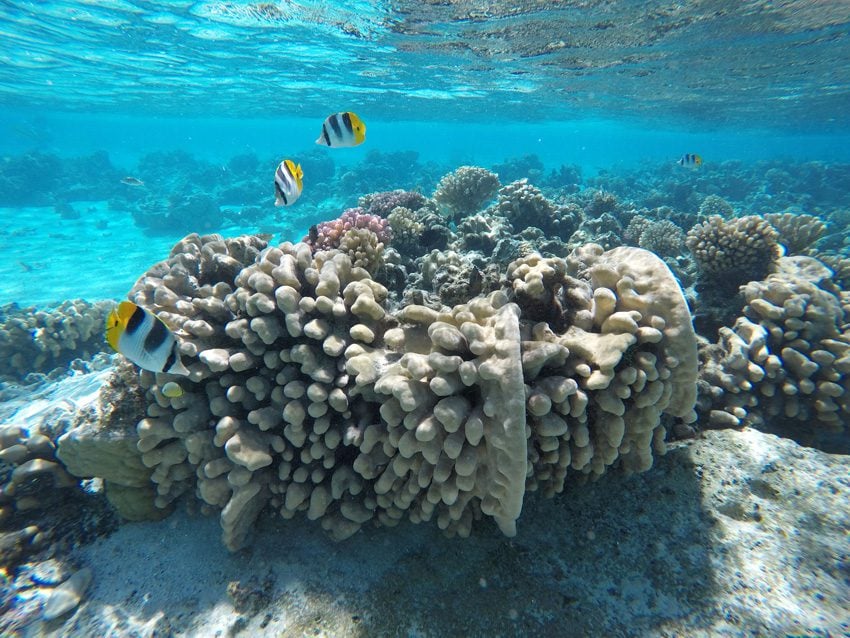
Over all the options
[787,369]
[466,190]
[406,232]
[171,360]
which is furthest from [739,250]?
[171,360]

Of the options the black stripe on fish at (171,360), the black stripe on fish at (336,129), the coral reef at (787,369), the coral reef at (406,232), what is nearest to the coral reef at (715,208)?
the coral reef at (787,369)

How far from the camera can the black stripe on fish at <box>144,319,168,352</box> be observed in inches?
87.2

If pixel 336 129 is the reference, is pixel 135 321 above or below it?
below

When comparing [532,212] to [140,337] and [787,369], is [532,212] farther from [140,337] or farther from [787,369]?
[140,337]

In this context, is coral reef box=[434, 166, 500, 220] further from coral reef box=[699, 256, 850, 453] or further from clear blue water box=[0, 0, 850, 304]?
clear blue water box=[0, 0, 850, 304]

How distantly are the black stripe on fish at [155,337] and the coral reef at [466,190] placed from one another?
776 cm

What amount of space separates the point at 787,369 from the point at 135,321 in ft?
17.4

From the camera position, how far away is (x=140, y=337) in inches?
86.6

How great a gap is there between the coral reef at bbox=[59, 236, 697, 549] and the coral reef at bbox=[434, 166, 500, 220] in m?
6.16

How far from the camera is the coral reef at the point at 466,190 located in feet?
30.0

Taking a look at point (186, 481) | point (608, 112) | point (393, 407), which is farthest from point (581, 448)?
point (608, 112)

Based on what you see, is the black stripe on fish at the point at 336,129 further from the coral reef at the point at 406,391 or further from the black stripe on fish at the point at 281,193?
the coral reef at the point at 406,391

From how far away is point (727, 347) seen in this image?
4.02 m

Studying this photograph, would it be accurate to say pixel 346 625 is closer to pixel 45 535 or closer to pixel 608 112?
pixel 45 535
